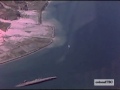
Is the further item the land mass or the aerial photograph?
the land mass

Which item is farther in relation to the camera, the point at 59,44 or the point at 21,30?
the point at 21,30

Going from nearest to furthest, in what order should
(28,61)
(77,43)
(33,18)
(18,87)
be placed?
(18,87), (28,61), (77,43), (33,18)

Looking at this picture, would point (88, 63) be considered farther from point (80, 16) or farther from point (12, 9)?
point (12, 9)

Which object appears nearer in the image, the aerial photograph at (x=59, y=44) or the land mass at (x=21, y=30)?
the aerial photograph at (x=59, y=44)

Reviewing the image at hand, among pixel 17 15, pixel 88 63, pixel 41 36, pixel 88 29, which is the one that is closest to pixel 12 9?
pixel 17 15

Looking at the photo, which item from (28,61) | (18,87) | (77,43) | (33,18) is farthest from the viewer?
(33,18)

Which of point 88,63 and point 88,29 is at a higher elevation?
point 88,29

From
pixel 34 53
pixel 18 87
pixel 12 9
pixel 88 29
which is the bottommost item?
pixel 18 87

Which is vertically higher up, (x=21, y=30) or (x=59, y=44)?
(x=21, y=30)
